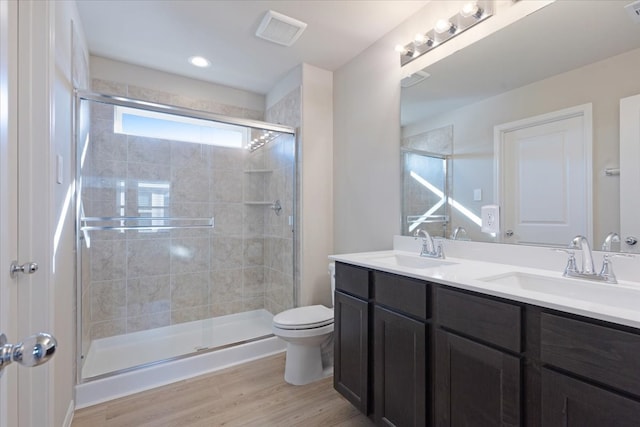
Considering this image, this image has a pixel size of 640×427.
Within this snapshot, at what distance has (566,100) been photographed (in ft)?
4.38

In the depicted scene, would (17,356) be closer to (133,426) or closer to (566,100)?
(133,426)

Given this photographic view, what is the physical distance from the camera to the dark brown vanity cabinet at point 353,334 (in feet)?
5.13

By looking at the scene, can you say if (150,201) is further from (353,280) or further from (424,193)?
(424,193)

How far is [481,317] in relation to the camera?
105 centimetres

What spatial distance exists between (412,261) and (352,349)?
2.05 ft

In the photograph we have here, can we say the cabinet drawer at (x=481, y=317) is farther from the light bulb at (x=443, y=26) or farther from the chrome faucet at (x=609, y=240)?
the light bulb at (x=443, y=26)

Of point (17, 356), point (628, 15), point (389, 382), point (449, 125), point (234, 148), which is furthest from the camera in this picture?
point (234, 148)

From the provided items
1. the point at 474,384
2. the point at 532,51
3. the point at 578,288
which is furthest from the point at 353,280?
the point at 532,51

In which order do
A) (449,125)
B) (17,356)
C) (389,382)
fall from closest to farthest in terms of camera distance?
(17,356) < (389,382) < (449,125)

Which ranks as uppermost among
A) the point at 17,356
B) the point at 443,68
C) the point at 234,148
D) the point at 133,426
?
the point at 443,68

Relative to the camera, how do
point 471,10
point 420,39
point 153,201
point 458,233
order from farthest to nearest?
point 153,201 → point 420,39 → point 458,233 → point 471,10

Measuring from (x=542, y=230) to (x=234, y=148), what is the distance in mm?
2607

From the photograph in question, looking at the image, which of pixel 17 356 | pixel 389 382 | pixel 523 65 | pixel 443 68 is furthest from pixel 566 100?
pixel 17 356

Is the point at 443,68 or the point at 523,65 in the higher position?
the point at 443,68
